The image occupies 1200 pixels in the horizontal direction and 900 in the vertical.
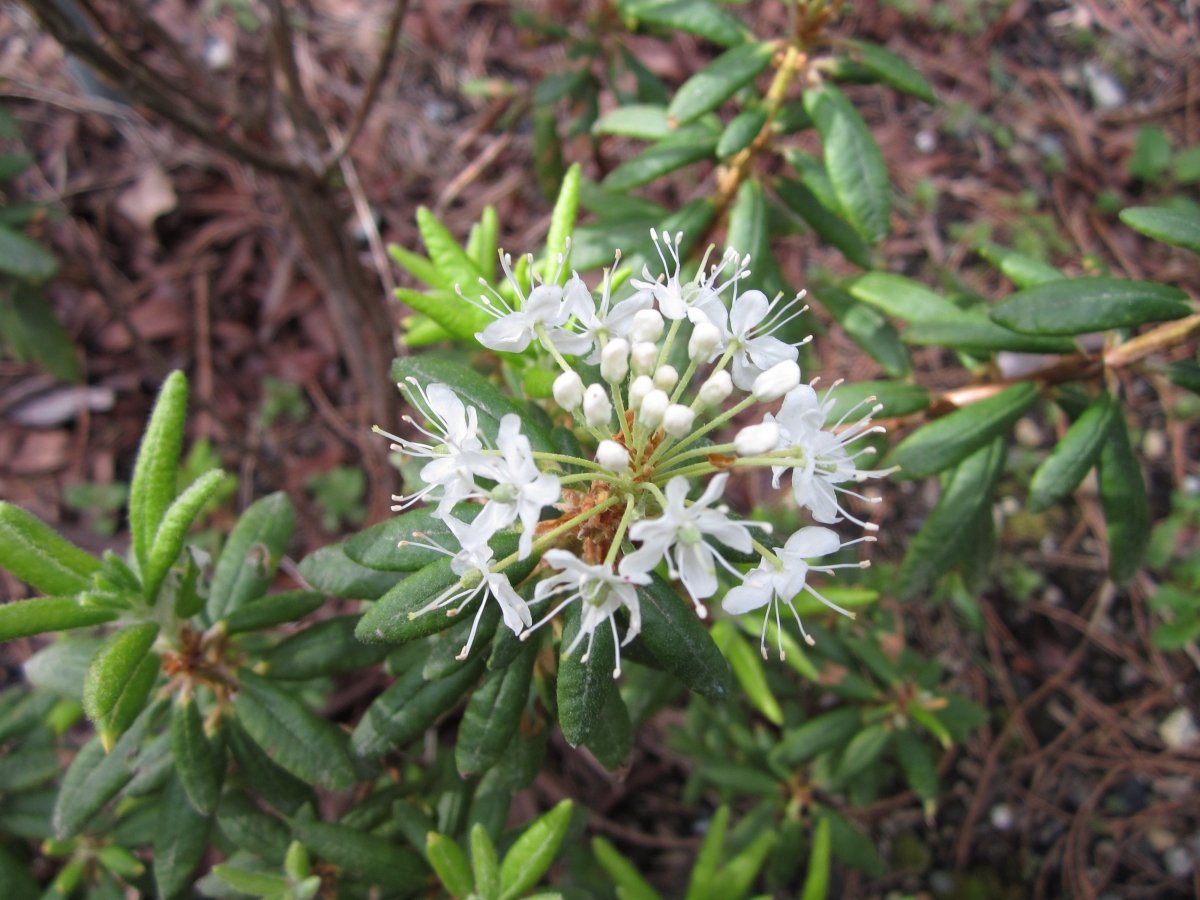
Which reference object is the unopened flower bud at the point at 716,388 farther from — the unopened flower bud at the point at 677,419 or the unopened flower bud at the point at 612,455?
the unopened flower bud at the point at 612,455

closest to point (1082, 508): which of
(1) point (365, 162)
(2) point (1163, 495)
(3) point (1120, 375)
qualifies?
(2) point (1163, 495)

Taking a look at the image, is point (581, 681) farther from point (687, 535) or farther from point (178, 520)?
point (178, 520)

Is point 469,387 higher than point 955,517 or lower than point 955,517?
higher

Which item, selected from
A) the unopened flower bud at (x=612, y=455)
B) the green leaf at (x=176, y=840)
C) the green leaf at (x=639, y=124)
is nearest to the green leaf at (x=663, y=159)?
the green leaf at (x=639, y=124)

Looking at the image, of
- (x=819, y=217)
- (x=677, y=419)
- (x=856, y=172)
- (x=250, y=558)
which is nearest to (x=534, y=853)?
(x=250, y=558)

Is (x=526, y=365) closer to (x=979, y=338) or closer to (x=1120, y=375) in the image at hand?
(x=979, y=338)

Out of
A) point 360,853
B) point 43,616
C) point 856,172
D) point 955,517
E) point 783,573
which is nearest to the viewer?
point 783,573

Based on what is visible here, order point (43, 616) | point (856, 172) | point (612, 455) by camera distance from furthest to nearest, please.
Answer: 1. point (856, 172)
2. point (43, 616)
3. point (612, 455)
